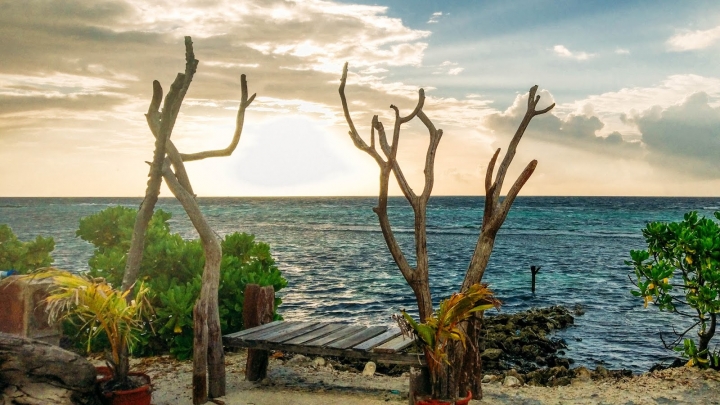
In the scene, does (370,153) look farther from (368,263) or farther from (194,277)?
(368,263)

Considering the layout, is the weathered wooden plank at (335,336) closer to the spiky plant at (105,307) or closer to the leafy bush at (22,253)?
the spiky plant at (105,307)

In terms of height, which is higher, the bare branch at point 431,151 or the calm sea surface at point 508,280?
the bare branch at point 431,151

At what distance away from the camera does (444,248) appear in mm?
42500

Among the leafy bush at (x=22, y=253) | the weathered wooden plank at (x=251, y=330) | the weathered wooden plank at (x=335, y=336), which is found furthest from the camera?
the leafy bush at (x=22, y=253)

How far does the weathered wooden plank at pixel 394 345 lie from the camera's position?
21.5 feet

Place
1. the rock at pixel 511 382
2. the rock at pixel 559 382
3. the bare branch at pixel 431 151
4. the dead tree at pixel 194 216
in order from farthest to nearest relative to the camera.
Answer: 1. the rock at pixel 559 382
2. the rock at pixel 511 382
3. the bare branch at pixel 431 151
4. the dead tree at pixel 194 216

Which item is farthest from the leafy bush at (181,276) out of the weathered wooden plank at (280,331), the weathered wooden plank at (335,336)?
the weathered wooden plank at (335,336)

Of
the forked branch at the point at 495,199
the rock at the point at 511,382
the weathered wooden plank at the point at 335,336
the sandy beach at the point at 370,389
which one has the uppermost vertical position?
the forked branch at the point at 495,199

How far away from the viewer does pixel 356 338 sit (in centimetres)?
720

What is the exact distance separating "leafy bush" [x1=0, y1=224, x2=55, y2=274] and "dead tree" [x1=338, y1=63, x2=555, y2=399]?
797 centimetres

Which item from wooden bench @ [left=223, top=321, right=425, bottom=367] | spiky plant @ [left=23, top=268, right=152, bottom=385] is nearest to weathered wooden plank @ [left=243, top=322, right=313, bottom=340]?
wooden bench @ [left=223, top=321, right=425, bottom=367]

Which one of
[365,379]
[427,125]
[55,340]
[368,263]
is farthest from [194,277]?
[368,263]

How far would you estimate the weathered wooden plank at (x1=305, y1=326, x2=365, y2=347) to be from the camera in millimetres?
6913

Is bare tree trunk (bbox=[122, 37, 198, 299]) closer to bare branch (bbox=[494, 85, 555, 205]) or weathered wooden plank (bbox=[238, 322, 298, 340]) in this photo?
weathered wooden plank (bbox=[238, 322, 298, 340])
